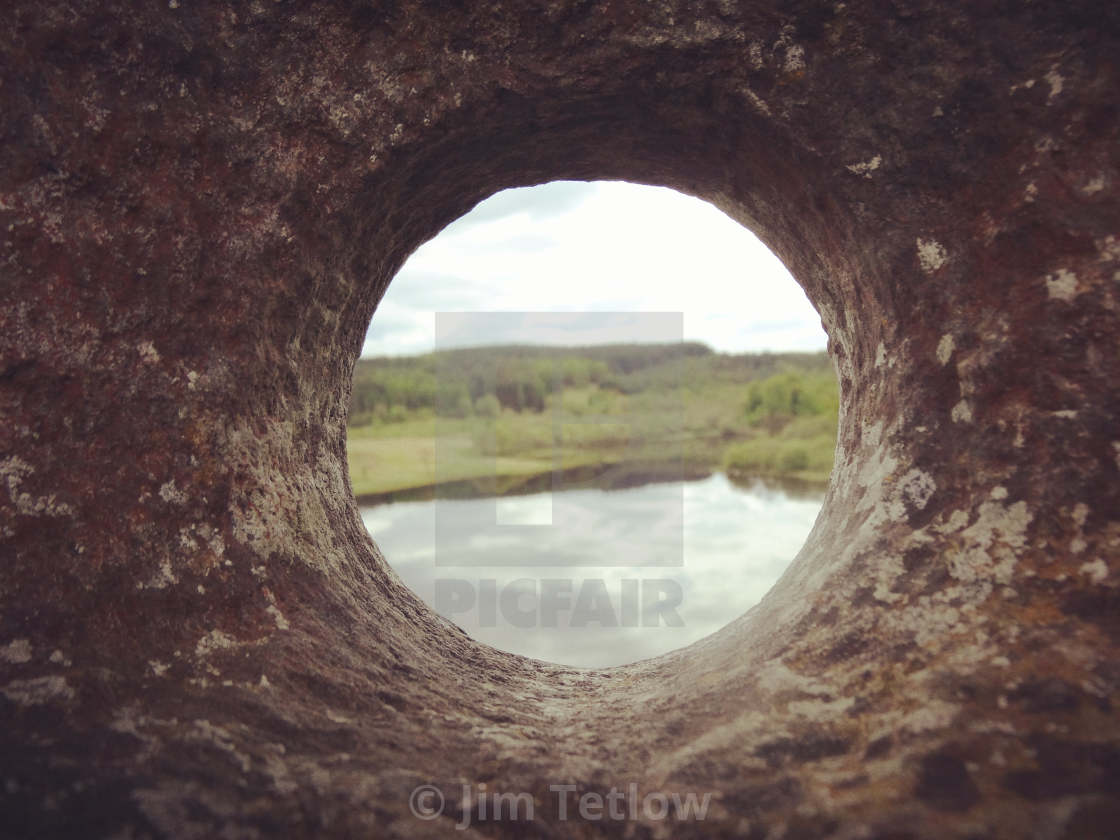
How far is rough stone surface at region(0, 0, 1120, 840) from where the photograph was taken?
1.57m

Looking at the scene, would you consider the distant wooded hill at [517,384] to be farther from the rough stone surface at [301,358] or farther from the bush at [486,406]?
the rough stone surface at [301,358]

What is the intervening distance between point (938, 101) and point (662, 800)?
1796 mm

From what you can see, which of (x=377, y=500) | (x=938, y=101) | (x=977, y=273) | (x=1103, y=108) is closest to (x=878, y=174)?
(x=938, y=101)

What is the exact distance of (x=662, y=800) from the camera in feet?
5.17

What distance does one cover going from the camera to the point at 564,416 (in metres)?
15.0

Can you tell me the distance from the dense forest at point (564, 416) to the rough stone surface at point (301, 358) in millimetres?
9843

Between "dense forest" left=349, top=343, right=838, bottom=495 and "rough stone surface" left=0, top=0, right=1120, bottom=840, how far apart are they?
388 inches
